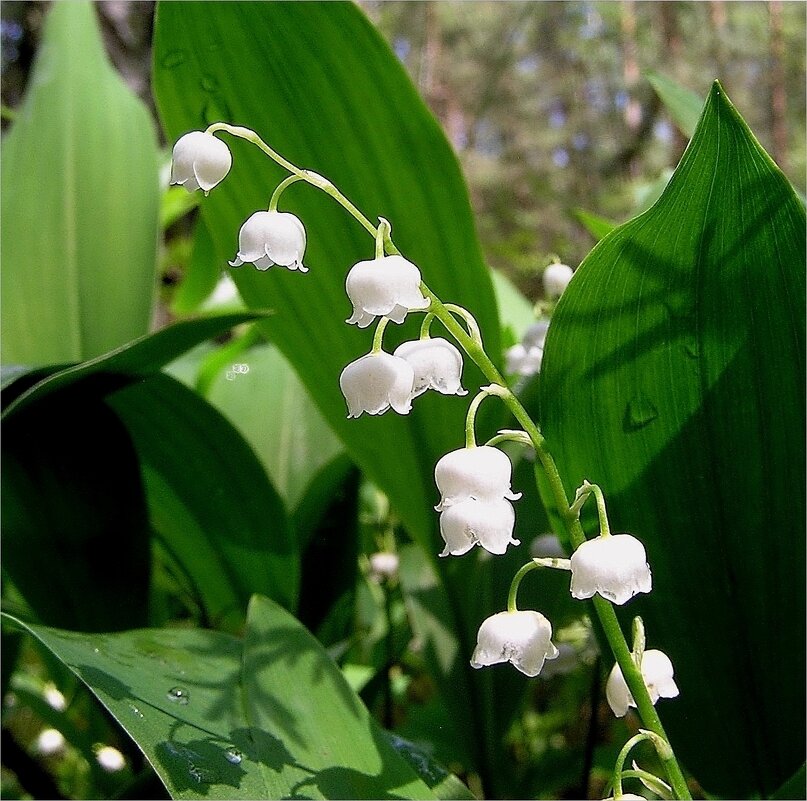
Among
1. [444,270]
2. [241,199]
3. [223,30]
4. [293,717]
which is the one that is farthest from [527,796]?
[223,30]

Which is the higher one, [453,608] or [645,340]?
[645,340]

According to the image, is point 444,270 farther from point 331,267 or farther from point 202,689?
point 202,689

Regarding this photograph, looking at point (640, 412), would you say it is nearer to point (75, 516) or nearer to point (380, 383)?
point (380, 383)

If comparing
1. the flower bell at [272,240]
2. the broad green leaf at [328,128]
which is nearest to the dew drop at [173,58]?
the broad green leaf at [328,128]

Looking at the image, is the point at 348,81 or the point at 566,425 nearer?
the point at 566,425

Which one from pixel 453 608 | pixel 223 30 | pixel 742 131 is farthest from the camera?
pixel 453 608

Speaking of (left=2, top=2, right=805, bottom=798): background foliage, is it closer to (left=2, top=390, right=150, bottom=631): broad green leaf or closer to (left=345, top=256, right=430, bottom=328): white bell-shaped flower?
(left=2, top=390, right=150, bottom=631): broad green leaf

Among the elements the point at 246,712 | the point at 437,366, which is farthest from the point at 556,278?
the point at 246,712
